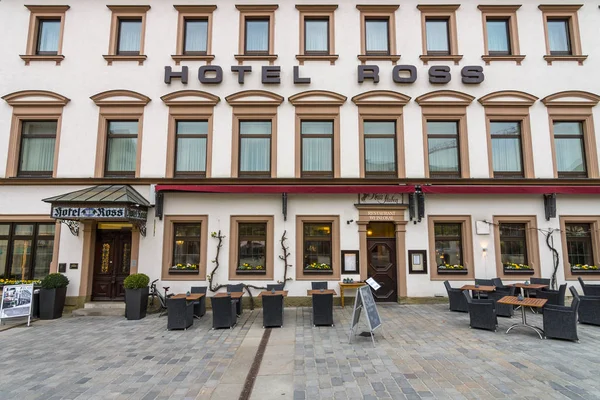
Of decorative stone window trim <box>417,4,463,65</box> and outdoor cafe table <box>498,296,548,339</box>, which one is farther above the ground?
decorative stone window trim <box>417,4,463,65</box>

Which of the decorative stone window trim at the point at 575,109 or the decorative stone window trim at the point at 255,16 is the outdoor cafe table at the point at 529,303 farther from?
the decorative stone window trim at the point at 255,16

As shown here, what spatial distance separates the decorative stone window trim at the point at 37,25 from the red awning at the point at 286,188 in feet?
21.6

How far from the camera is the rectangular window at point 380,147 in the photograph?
11.9 metres

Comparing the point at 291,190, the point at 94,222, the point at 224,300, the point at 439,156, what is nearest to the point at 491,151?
the point at 439,156

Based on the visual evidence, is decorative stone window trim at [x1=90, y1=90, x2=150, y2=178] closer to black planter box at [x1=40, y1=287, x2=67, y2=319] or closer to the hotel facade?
the hotel facade

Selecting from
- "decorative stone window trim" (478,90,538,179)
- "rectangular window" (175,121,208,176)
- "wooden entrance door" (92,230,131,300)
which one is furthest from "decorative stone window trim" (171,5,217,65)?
"decorative stone window trim" (478,90,538,179)

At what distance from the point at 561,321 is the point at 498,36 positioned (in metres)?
10.5

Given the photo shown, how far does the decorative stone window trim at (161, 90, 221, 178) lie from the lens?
11.8 m

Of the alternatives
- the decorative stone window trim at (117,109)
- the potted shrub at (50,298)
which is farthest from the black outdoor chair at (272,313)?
the decorative stone window trim at (117,109)

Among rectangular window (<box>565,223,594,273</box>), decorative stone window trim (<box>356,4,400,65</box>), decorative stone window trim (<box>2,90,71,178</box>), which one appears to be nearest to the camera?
rectangular window (<box>565,223,594,273</box>)

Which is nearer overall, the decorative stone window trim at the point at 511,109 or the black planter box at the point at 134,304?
the black planter box at the point at 134,304

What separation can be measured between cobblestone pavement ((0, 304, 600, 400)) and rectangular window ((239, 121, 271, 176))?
17.7 ft

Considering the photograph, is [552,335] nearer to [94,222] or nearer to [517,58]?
[517,58]

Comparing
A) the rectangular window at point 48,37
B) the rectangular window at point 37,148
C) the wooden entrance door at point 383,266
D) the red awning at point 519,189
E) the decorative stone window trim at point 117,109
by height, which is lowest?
the wooden entrance door at point 383,266
